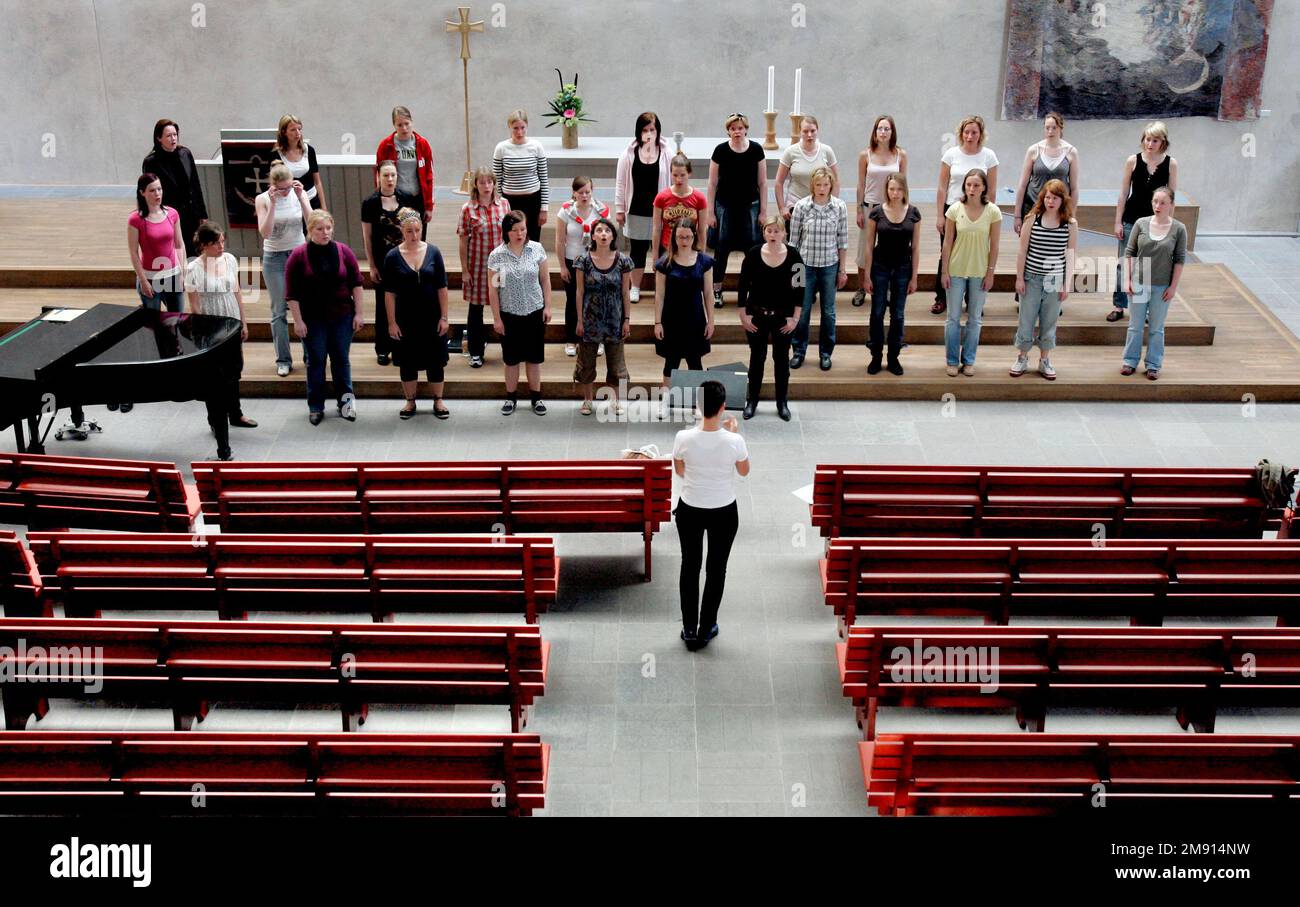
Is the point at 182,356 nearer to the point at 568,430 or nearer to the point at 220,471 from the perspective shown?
the point at 220,471

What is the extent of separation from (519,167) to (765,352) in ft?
8.53

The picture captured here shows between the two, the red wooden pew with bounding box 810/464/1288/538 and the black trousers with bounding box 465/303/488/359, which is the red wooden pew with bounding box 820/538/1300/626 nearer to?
the red wooden pew with bounding box 810/464/1288/538

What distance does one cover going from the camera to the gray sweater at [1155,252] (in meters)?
9.88

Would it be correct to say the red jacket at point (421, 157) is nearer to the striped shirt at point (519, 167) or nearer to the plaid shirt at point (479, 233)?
the striped shirt at point (519, 167)

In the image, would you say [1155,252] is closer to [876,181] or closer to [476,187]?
[876,181]

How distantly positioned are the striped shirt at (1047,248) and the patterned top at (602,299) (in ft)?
9.75

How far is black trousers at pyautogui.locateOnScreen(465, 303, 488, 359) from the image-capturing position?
34.3ft

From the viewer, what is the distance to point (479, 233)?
9805mm

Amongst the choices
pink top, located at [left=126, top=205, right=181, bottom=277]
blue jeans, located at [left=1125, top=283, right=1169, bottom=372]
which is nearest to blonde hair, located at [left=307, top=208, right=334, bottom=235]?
pink top, located at [left=126, top=205, right=181, bottom=277]

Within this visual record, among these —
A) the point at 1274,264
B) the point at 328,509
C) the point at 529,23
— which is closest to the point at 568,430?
the point at 328,509

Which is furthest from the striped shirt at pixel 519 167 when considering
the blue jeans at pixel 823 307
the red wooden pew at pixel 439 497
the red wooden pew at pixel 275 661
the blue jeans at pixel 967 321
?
the red wooden pew at pixel 275 661

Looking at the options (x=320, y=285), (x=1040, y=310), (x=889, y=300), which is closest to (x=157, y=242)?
(x=320, y=285)

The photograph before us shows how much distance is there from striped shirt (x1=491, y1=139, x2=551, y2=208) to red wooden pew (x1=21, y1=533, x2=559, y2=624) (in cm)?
468
